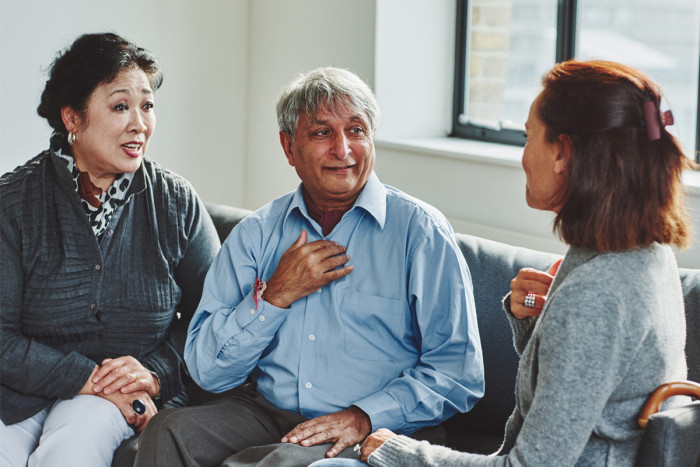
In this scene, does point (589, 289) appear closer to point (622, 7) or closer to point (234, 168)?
point (622, 7)

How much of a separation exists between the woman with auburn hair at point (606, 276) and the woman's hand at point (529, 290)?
226 mm

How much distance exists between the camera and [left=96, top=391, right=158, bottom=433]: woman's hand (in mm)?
2236

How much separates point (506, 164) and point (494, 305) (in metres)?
0.82

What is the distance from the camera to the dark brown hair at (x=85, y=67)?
7.63 feet

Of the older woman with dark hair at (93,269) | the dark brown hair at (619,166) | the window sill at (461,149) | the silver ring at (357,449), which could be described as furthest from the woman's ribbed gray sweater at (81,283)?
the dark brown hair at (619,166)

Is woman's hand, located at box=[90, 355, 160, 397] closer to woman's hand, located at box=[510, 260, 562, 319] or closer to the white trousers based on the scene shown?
the white trousers

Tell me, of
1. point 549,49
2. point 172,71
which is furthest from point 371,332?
point 172,71

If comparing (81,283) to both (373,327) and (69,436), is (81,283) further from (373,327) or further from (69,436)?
(373,327)

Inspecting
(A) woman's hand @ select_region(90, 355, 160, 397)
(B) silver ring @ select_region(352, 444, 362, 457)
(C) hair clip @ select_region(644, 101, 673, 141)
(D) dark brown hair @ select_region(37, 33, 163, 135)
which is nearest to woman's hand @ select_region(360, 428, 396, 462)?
(B) silver ring @ select_region(352, 444, 362, 457)

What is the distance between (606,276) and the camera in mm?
1320

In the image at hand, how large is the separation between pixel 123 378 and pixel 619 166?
1.48 metres

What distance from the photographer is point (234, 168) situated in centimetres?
429

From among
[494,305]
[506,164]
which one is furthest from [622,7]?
[494,305]

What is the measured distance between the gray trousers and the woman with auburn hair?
0.56 metres
